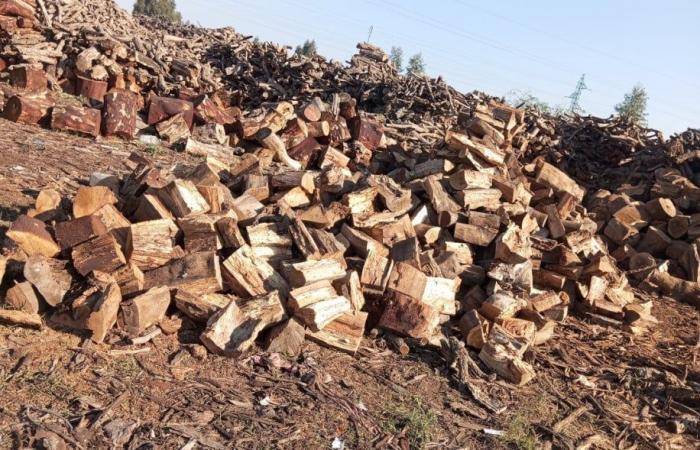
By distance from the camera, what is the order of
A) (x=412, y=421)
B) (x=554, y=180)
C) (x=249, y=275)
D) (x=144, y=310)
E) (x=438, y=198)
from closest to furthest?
(x=412, y=421) → (x=144, y=310) → (x=249, y=275) → (x=438, y=198) → (x=554, y=180)

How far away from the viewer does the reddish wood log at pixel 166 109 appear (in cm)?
905

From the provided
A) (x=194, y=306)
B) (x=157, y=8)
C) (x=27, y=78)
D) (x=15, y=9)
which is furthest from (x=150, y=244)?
(x=157, y=8)

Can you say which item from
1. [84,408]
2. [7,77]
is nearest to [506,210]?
[84,408]

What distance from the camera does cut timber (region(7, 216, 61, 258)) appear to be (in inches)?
151

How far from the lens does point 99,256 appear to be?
384 cm

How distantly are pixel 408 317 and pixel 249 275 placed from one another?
1.21 m

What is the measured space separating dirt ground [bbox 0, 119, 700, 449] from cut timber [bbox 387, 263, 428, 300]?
44 centimetres

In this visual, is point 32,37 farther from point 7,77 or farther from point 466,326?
point 466,326

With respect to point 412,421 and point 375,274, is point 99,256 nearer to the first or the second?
point 375,274

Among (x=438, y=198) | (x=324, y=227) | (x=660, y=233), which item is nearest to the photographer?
(x=324, y=227)

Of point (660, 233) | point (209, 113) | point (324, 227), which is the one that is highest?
point (660, 233)

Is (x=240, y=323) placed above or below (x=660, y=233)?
below

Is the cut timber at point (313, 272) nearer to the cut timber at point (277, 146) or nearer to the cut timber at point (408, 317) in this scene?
the cut timber at point (408, 317)

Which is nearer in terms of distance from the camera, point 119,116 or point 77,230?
point 77,230
